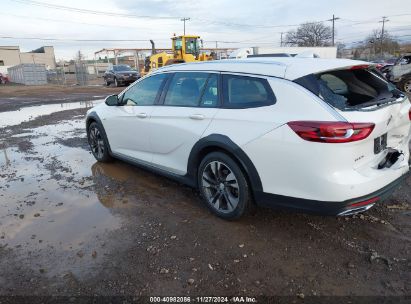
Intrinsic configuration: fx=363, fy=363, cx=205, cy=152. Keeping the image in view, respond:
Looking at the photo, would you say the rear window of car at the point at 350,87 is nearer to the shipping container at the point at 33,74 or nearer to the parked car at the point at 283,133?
the parked car at the point at 283,133

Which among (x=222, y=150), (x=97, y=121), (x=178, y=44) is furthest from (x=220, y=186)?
(x=178, y=44)

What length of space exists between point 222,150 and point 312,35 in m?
83.4

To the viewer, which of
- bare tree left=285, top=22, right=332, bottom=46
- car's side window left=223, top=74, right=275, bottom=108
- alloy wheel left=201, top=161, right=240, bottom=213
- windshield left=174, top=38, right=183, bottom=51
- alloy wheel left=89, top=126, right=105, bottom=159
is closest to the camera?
car's side window left=223, top=74, right=275, bottom=108

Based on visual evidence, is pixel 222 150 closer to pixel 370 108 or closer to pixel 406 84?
Answer: pixel 370 108

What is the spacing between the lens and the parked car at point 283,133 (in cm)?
301

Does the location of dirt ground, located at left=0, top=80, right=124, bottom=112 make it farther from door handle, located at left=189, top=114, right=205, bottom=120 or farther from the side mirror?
door handle, located at left=189, top=114, right=205, bottom=120

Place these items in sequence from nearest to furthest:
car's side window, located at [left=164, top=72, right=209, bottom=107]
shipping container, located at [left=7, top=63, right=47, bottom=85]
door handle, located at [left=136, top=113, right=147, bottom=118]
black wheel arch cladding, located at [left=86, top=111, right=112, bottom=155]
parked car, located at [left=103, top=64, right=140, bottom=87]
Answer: car's side window, located at [left=164, top=72, right=209, bottom=107] < door handle, located at [left=136, top=113, right=147, bottom=118] < black wheel arch cladding, located at [left=86, top=111, right=112, bottom=155] < parked car, located at [left=103, top=64, right=140, bottom=87] < shipping container, located at [left=7, top=63, right=47, bottom=85]

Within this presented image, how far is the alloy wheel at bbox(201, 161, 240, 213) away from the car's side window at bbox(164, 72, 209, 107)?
2.57 ft

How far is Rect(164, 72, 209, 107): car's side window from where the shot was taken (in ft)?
13.7

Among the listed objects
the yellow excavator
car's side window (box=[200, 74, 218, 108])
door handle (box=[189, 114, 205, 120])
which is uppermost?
the yellow excavator

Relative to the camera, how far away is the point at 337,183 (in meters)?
2.98

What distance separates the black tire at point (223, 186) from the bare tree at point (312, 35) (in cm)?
8071

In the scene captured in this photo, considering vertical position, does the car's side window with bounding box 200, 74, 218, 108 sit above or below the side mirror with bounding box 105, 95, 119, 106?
above

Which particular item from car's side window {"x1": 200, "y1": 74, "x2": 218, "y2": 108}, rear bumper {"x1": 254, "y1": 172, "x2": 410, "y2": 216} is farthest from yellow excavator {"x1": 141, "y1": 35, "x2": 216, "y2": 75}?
rear bumper {"x1": 254, "y1": 172, "x2": 410, "y2": 216}
